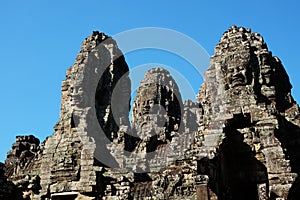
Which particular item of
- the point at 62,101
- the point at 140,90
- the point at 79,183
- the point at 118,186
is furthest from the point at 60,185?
the point at 140,90

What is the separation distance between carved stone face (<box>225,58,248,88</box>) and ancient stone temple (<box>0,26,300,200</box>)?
1.9 inches

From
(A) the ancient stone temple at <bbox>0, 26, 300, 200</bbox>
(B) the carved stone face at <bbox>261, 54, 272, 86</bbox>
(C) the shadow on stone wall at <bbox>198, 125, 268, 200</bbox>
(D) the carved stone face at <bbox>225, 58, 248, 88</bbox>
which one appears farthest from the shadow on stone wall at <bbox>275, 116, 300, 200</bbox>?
(D) the carved stone face at <bbox>225, 58, 248, 88</bbox>

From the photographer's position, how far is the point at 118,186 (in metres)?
13.8

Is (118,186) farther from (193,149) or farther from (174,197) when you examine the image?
(193,149)

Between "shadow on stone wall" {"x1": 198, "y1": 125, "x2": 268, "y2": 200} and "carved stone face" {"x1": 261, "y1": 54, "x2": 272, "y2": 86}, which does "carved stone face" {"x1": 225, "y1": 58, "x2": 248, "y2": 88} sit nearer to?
"carved stone face" {"x1": 261, "y1": 54, "x2": 272, "y2": 86}

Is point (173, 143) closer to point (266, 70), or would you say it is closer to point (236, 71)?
point (236, 71)

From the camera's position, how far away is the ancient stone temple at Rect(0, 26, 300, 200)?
13.9 metres

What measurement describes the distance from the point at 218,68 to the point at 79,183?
9.98 m

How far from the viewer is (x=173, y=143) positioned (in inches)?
766

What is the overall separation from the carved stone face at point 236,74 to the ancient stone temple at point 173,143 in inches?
1.9

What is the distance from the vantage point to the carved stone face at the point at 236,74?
1934 cm

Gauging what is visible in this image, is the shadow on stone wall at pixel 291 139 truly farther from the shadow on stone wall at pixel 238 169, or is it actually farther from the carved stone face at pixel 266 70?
the carved stone face at pixel 266 70

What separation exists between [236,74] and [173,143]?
4451mm

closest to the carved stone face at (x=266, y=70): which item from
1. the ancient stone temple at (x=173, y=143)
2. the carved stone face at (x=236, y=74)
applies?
the ancient stone temple at (x=173, y=143)
